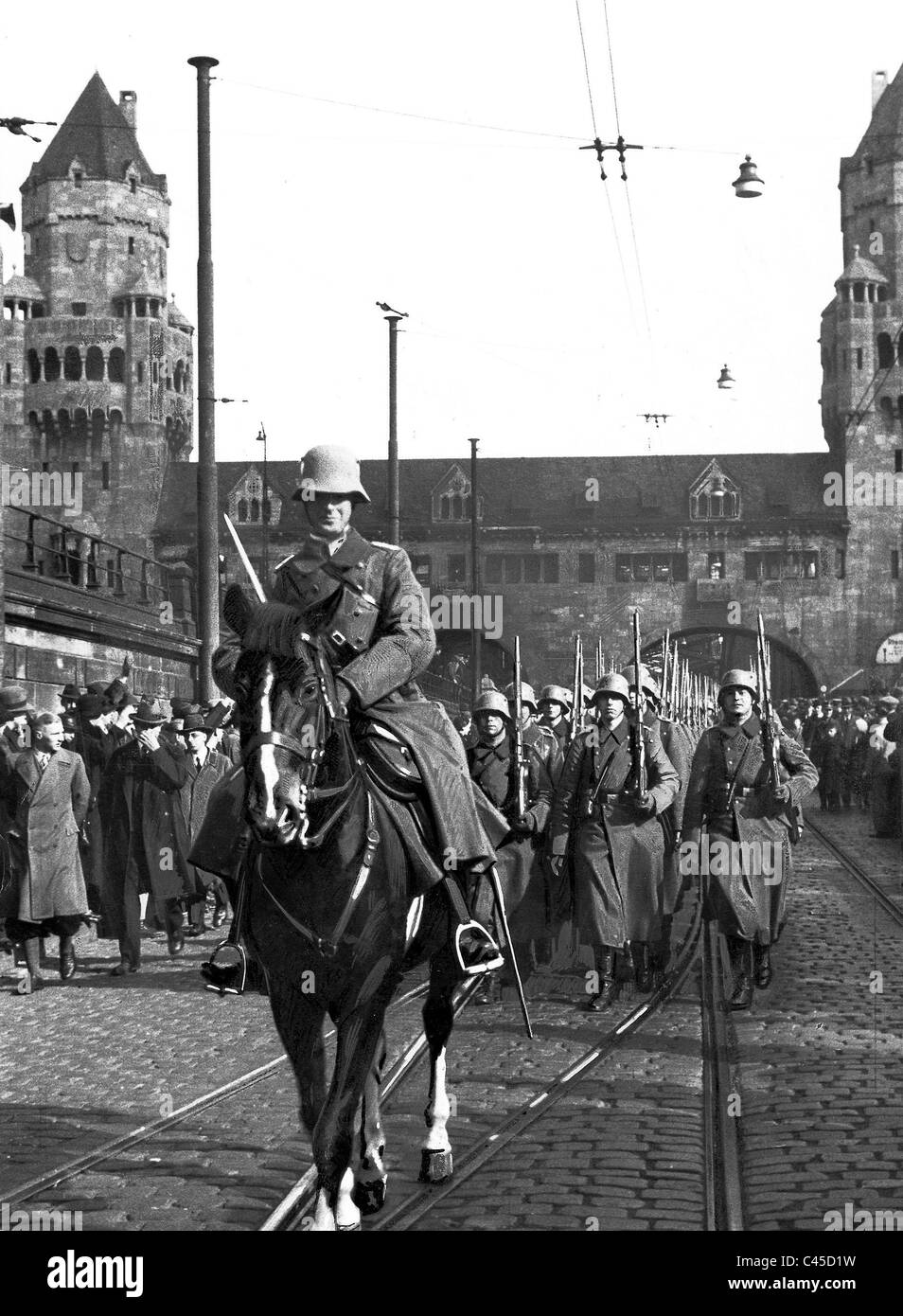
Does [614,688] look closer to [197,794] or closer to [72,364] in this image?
[197,794]

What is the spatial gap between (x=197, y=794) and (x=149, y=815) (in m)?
1.26

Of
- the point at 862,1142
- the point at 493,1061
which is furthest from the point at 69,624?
the point at 862,1142

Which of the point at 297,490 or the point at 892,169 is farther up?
the point at 892,169

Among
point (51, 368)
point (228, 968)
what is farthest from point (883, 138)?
point (228, 968)

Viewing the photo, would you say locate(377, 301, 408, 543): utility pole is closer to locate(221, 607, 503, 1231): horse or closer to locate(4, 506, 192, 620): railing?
locate(4, 506, 192, 620): railing

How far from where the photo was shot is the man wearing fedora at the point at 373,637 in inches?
237

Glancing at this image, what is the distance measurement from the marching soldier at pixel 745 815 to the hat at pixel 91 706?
18.9ft

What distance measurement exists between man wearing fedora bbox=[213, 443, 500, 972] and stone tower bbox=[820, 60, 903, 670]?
74.3 metres

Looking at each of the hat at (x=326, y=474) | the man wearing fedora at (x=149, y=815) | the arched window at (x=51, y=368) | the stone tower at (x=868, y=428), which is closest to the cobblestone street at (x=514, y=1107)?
the man wearing fedora at (x=149, y=815)

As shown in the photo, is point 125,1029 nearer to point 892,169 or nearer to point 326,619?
point 326,619

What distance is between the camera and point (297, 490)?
6262mm

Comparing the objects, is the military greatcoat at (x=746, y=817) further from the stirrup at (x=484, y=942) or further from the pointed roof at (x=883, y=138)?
the pointed roof at (x=883, y=138)

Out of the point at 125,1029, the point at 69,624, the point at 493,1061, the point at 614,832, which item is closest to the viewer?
the point at 493,1061
